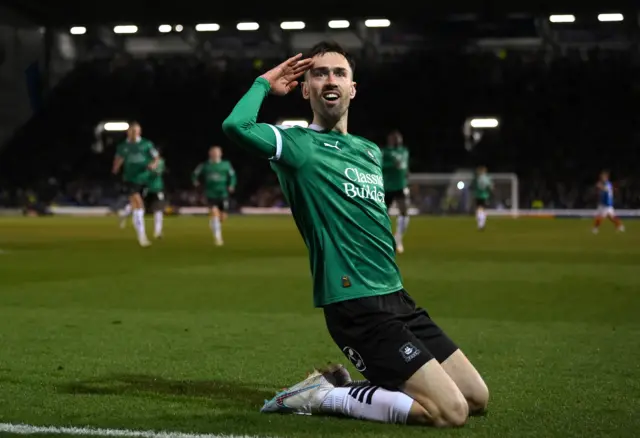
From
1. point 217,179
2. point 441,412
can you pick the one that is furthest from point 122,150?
point 441,412

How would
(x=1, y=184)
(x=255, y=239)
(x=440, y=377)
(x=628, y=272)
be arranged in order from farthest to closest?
1. (x=1, y=184)
2. (x=255, y=239)
3. (x=628, y=272)
4. (x=440, y=377)

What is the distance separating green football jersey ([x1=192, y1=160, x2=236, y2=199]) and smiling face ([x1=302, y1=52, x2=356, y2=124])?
18777mm

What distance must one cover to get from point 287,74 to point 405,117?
46823 millimetres

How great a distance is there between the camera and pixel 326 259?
5.22m

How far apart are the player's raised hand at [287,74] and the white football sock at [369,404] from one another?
1705mm

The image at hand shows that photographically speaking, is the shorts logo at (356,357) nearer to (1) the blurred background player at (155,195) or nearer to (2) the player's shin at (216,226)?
(2) the player's shin at (216,226)

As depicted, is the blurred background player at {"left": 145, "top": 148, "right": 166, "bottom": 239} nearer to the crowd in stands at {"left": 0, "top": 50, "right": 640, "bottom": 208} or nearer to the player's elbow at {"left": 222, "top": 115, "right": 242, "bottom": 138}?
the player's elbow at {"left": 222, "top": 115, "right": 242, "bottom": 138}

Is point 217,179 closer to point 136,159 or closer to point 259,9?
point 136,159

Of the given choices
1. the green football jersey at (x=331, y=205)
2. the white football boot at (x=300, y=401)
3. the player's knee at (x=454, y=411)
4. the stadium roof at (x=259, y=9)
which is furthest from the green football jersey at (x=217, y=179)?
the stadium roof at (x=259, y=9)

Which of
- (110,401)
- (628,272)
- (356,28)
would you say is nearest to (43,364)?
(110,401)

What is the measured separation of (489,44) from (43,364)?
161ft

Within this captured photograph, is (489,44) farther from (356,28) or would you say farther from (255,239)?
(255,239)

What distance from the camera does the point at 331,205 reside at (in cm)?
529

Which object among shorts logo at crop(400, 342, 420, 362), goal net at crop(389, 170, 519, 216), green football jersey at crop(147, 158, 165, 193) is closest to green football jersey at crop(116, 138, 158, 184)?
green football jersey at crop(147, 158, 165, 193)
